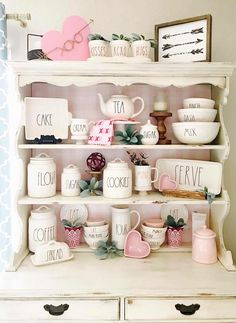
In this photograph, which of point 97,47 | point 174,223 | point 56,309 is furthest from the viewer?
point 174,223

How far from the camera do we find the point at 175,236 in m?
1.86

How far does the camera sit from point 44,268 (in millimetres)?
1611

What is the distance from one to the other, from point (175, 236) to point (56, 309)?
74 cm

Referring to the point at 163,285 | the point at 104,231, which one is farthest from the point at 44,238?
the point at 163,285

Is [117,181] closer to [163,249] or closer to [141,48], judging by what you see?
[163,249]

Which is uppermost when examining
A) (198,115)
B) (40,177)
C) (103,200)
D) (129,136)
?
(198,115)

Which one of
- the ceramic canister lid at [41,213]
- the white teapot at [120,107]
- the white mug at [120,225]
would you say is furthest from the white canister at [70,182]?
the white teapot at [120,107]

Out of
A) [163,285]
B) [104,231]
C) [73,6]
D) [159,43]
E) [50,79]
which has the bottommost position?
[163,285]

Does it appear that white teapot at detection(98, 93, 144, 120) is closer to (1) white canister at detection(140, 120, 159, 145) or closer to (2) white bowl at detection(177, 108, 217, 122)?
(1) white canister at detection(140, 120, 159, 145)

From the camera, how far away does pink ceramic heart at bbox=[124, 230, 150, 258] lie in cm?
174

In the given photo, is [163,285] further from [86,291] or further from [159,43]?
[159,43]

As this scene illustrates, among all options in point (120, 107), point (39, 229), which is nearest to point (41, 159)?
point (39, 229)

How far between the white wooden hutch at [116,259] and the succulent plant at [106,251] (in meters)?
0.04

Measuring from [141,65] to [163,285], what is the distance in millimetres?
978
